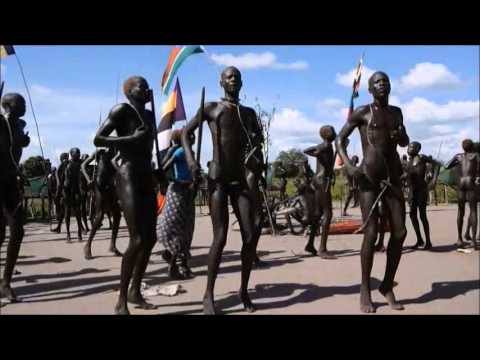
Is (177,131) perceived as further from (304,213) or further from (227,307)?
(304,213)

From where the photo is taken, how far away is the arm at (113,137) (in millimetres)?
4316

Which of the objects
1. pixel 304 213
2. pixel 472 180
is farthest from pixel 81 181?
pixel 472 180

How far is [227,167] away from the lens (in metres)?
4.52

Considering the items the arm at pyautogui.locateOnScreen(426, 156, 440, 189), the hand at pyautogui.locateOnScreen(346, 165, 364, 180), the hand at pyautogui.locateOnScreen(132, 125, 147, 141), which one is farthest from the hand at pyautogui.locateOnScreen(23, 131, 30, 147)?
the arm at pyautogui.locateOnScreen(426, 156, 440, 189)

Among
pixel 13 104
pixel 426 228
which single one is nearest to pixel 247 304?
pixel 13 104

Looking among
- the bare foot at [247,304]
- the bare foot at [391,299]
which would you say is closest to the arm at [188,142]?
the bare foot at [247,304]

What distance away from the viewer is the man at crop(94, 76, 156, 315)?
4363 mm

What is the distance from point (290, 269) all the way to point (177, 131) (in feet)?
8.50

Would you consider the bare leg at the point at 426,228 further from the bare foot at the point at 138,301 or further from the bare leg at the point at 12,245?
the bare leg at the point at 12,245

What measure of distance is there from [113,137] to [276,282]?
2918mm

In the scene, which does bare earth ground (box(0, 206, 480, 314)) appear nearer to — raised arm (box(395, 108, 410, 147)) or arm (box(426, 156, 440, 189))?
arm (box(426, 156, 440, 189))

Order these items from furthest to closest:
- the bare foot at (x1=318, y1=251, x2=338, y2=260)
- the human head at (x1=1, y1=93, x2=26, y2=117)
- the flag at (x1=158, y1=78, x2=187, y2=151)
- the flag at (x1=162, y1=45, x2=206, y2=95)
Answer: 1. the flag at (x1=158, y1=78, x2=187, y2=151)
2. the flag at (x1=162, y1=45, x2=206, y2=95)
3. the bare foot at (x1=318, y1=251, x2=338, y2=260)
4. the human head at (x1=1, y1=93, x2=26, y2=117)

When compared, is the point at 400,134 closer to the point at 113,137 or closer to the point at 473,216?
the point at 113,137

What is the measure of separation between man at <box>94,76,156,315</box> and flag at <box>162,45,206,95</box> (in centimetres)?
460
